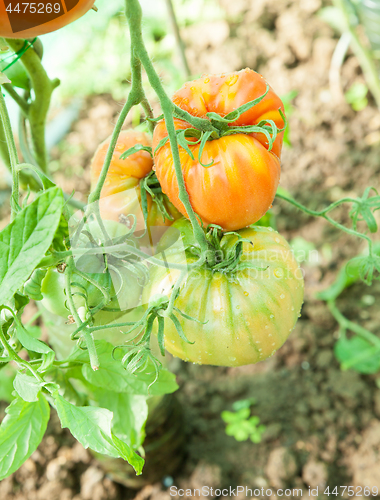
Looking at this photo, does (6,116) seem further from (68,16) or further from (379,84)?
(379,84)

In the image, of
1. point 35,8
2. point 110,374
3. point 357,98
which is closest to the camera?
point 35,8

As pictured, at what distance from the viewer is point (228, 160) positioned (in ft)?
1.76

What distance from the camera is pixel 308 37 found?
2.24 metres

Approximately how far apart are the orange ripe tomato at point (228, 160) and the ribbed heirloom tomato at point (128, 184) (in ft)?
0.33

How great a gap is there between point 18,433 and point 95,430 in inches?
7.4

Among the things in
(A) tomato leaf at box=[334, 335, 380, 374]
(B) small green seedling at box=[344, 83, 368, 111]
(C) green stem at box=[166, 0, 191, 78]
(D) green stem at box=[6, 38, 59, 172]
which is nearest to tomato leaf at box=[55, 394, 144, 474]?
(D) green stem at box=[6, 38, 59, 172]

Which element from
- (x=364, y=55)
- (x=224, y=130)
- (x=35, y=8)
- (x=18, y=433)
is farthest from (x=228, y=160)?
(x=364, y=55)

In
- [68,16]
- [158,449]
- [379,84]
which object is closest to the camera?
[68,16]

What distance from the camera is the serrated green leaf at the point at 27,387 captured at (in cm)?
50

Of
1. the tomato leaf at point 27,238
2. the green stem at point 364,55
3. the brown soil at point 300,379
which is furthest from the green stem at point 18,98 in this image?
the green stem at point 364,55

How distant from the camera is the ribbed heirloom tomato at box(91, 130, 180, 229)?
0.65 metres

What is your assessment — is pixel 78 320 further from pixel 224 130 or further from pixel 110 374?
pixel 224 130

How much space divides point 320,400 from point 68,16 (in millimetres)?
1418

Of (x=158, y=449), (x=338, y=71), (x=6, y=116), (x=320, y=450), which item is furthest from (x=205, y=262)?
(x=338, y=71)
